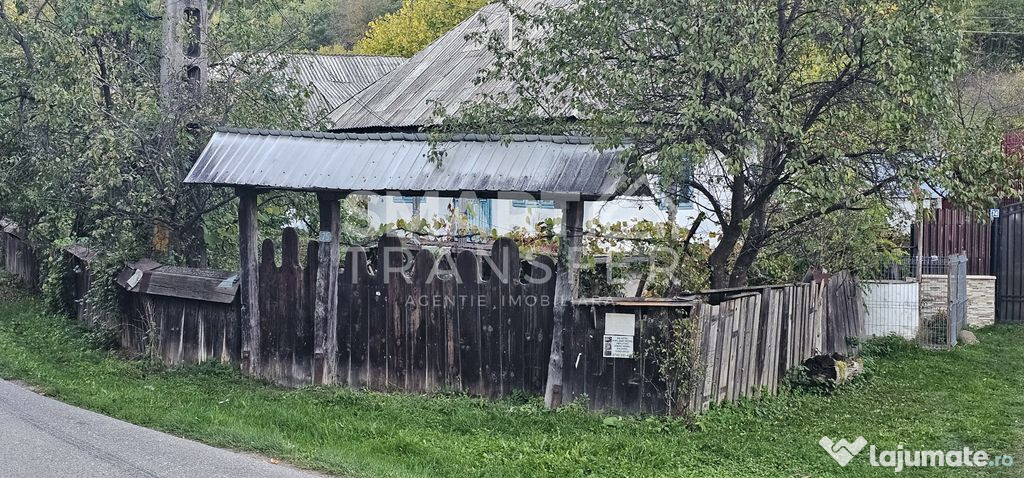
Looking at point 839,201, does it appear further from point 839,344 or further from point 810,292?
point 839,344

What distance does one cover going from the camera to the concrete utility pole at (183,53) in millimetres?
12711

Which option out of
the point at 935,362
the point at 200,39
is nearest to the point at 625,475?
the point at 935,362

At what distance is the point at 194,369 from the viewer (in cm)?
1121

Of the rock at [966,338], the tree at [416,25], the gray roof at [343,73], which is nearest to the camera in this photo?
the rock at [966,338]

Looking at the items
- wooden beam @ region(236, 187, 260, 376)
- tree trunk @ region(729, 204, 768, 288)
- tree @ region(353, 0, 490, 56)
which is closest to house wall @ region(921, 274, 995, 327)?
tree trunk @ region(729, 204, 768, 288)

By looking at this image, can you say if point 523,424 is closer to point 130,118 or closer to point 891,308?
point 130,118

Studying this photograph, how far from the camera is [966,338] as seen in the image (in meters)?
14.6

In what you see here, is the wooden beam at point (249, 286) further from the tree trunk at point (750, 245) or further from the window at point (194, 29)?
the tree trunk at point (750, 245)

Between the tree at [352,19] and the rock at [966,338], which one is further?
the tree at [352,19]

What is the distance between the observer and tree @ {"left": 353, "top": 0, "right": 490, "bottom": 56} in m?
41.2

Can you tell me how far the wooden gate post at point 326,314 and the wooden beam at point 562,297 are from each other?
2.46 m

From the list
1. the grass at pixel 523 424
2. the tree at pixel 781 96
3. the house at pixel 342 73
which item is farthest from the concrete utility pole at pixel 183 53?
the house at pixel 342 73

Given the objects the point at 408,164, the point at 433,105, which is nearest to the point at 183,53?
the point at 408,164

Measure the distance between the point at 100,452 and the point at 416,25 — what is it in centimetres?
3752
